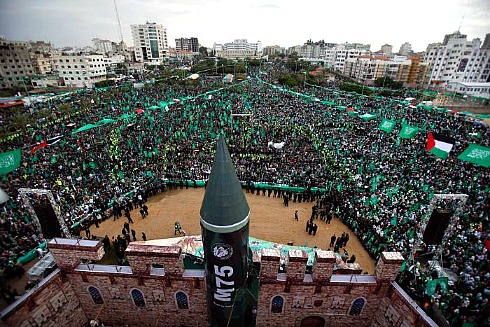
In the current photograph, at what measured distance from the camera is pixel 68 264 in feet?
29.3

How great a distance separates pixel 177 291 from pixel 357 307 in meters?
6.48

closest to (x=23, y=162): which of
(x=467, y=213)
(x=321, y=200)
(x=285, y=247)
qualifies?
(x=285, y=247)

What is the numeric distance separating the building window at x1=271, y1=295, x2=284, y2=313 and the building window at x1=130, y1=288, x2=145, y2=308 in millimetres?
4816

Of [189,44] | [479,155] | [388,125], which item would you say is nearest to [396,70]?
[388,125]

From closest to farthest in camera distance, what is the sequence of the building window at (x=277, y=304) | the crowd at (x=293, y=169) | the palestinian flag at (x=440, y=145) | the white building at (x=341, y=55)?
1. the building window at (x=277, y=304)
2. the crowd at (x=293, y=169)
3. the palestinian flag at (x=440, y=145)
4. the white building at (x=341, y=55)

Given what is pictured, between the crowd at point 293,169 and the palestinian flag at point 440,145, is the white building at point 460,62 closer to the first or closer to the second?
the crowd at point 293,169

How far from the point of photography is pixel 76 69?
6938 centimetres

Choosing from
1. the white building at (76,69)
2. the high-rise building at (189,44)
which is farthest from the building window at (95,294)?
the high-rise building at (189,44)

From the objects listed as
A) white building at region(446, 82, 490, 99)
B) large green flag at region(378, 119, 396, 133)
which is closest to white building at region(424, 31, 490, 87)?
white building at region(446, 82, 490, 99)

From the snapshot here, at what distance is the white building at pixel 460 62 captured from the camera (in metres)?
64.4

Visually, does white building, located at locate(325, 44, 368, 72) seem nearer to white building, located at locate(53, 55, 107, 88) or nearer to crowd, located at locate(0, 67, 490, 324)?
crowd, located at locate(0, 67, 490, 324)

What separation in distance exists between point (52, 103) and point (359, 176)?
50635 millimetres

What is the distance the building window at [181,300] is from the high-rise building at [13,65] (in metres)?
71.7

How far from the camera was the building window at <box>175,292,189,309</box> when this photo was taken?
9258 mm
